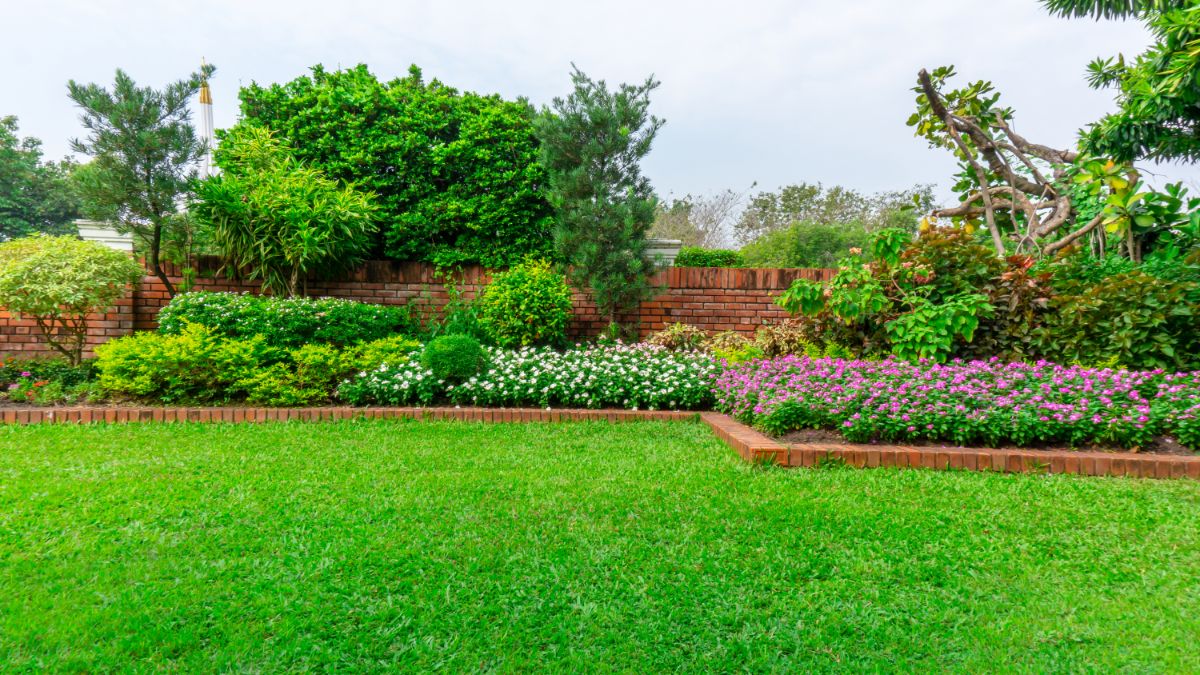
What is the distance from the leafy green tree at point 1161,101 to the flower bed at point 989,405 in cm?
271

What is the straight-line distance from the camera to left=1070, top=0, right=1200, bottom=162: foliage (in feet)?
16.5

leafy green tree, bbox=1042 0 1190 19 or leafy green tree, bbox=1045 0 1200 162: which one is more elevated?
leafy green tree, bbox=1042 0 1190 19

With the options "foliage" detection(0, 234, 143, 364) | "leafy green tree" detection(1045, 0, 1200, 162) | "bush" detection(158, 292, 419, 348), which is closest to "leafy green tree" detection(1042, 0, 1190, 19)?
"leafy green tree" detection(1045, 0, 1200, 162)

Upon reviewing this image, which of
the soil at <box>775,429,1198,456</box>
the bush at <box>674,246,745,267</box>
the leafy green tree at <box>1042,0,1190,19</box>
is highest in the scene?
the leafy green tree at <box>1042,0,1190,19</box>

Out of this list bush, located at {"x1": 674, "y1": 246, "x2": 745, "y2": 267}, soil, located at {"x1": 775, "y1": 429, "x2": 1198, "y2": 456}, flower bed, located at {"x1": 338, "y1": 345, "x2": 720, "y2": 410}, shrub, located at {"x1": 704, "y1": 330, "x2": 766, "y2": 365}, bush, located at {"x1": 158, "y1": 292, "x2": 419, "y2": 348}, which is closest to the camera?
soil, located at {"x1": 775, "y1": 429, "x2": 1198, "y2": 456}

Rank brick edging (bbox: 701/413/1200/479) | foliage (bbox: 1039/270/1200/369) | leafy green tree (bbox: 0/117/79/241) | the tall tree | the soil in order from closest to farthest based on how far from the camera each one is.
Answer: brick edging (bbox: 701/413/1200/479) < the soil < foliage (bbox: 1039/270/1200/369) < the tall tree < leafy green tree (bbox: 0/117/79/241)

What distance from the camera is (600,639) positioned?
175 cm

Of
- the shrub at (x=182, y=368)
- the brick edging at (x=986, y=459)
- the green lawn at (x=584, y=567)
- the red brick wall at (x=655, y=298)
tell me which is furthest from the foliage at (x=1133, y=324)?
the shrub at (x=182, y=368)

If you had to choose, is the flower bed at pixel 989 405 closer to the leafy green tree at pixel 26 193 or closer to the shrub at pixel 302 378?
the shrub at pixel 302 378

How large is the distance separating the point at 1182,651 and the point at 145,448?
5.22m

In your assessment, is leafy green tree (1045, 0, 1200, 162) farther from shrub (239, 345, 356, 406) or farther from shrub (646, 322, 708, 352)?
shrub (239, 345, 356, 406)

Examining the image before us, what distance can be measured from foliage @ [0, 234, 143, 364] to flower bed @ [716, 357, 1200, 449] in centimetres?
650

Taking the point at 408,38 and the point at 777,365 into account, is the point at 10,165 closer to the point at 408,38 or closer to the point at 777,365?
the point at 408,38

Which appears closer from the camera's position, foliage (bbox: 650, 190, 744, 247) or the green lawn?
the green lawn
